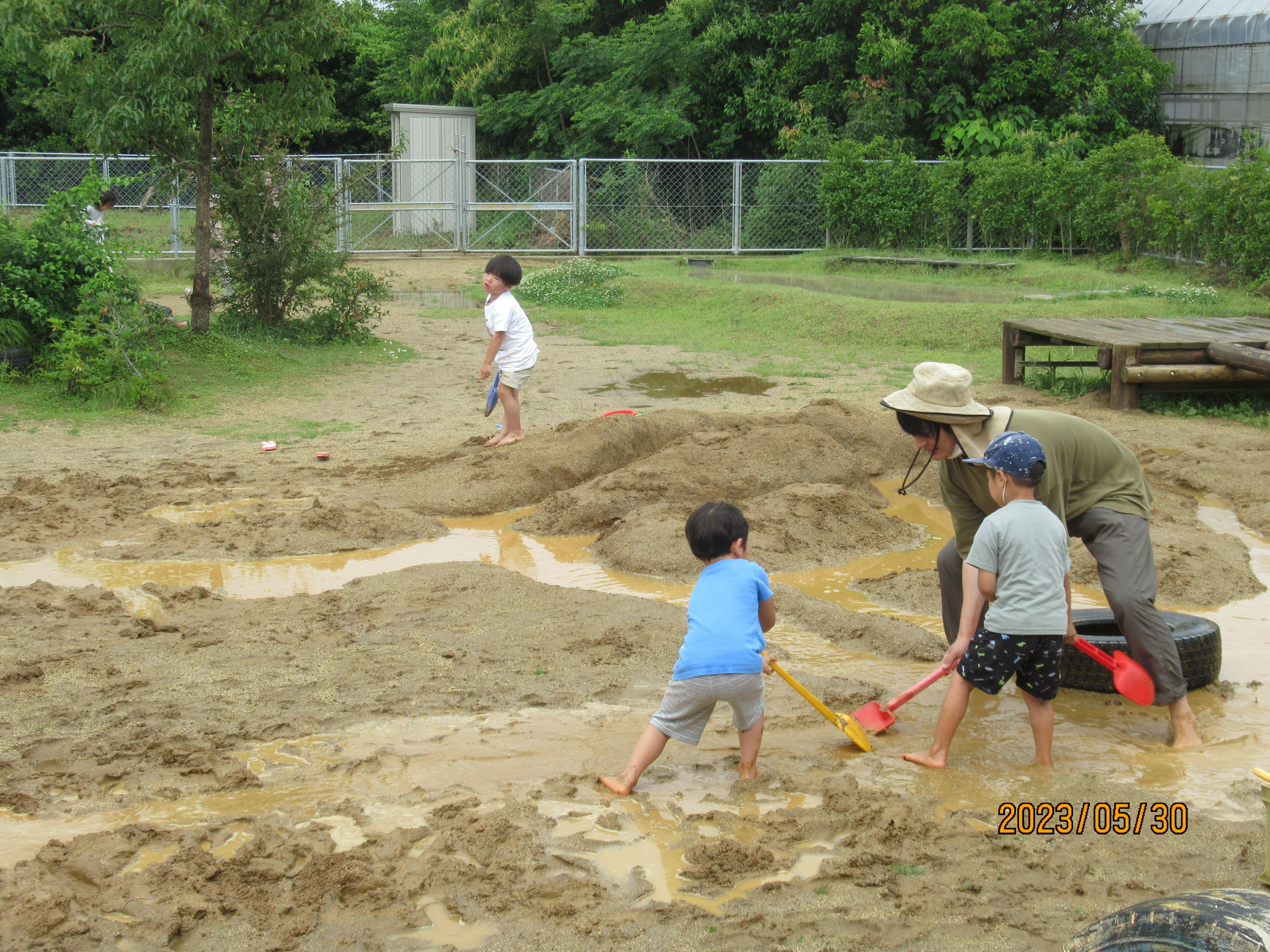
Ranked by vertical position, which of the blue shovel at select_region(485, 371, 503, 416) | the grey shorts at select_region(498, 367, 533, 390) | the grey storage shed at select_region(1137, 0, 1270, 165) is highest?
the grey storage shed at select_region(1137, 0, 1270, 165)

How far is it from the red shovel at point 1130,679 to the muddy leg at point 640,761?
5.24 feet

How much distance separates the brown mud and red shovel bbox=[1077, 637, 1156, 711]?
8.5 inches

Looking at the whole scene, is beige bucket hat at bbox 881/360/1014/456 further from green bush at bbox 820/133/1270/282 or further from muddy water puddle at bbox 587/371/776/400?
green bush at bbox 820/133/1270/282

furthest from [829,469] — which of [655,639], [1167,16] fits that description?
[1167,16]

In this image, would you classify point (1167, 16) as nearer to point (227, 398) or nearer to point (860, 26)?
point (860, 26)

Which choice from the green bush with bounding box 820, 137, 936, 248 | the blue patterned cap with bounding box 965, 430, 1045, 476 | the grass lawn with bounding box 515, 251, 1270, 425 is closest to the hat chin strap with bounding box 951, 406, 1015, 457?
the blue patterned cap with bounding box 965, 430, 1045, 476

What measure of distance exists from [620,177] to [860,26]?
600 cm

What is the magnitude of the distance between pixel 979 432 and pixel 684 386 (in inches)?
300

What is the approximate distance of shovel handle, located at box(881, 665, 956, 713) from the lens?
13.5ft

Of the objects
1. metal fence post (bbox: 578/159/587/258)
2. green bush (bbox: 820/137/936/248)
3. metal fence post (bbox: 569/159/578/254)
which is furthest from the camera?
metal fence post (bbox: 569/159/578/254)

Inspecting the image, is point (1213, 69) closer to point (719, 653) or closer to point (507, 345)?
point (507, 345)

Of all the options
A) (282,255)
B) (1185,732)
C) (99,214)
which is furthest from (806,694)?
(99,214)

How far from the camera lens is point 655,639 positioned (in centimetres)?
527
